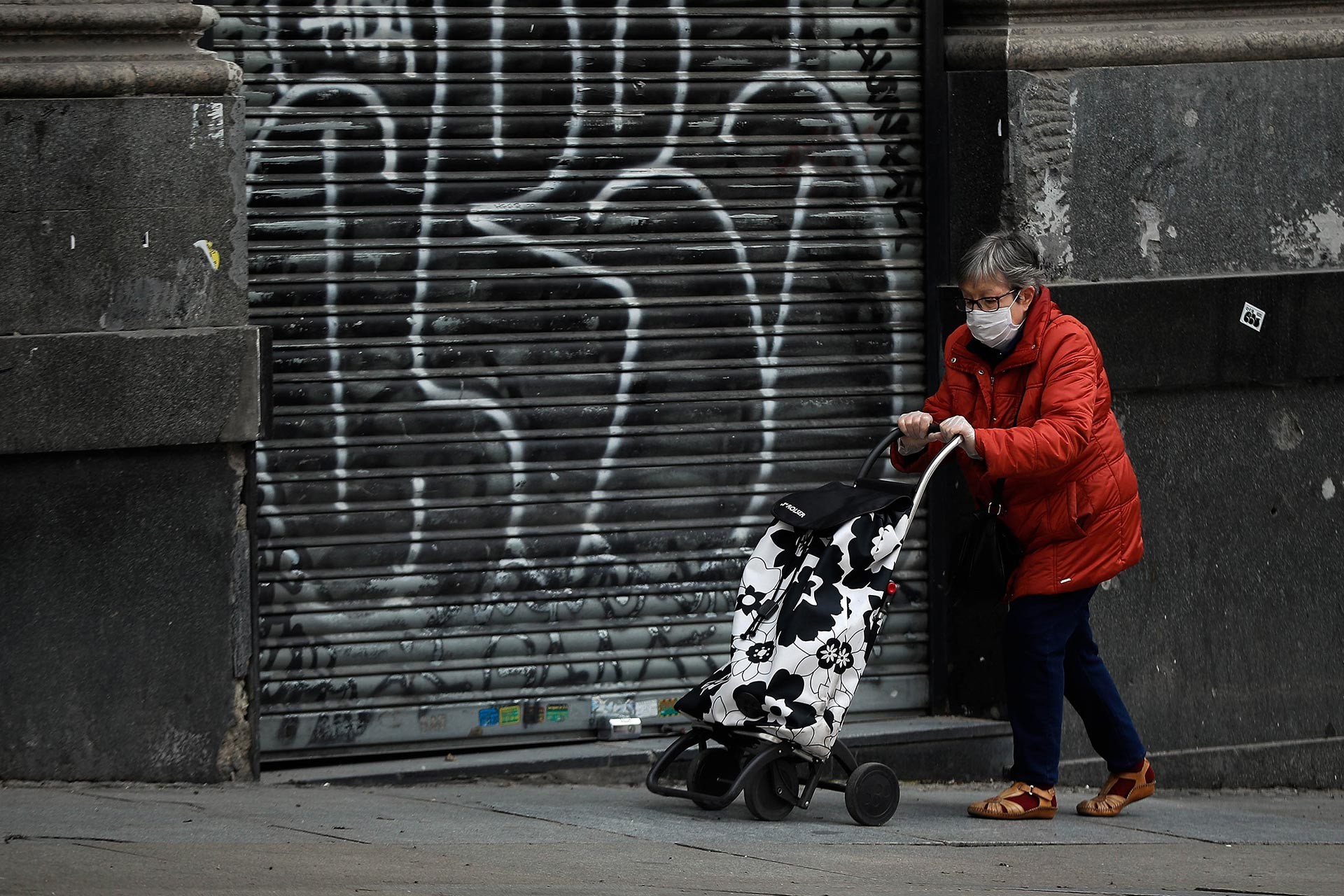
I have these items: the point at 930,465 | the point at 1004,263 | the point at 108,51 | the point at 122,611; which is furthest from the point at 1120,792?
the point at 108,51

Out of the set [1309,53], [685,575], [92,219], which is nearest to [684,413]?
[685,575]

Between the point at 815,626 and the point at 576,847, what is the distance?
91 centimetres

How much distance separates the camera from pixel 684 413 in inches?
251

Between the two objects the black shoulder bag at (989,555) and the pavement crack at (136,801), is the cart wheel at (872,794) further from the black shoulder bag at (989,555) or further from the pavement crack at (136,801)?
the pavement crack at (136,801)

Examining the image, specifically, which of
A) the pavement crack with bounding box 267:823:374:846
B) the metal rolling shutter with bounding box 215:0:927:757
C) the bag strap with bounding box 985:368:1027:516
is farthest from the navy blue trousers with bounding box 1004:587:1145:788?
the pavement crack with bounding box 267:823:374:846

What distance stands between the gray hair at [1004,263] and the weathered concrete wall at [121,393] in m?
2.20

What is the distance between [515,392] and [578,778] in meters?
1.36

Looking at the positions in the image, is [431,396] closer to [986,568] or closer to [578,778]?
[578,778]

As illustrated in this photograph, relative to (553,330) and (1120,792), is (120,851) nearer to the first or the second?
(553,330)

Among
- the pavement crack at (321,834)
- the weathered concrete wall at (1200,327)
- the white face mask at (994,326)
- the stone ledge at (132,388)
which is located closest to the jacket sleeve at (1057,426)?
the white face mask at (994,326)

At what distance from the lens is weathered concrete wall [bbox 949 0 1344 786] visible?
6500 mm

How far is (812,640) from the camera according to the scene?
4.97 metres

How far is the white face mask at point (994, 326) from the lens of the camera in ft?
17.2

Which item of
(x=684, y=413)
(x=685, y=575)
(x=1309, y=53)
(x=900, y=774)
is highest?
(x=1309, y=53)
